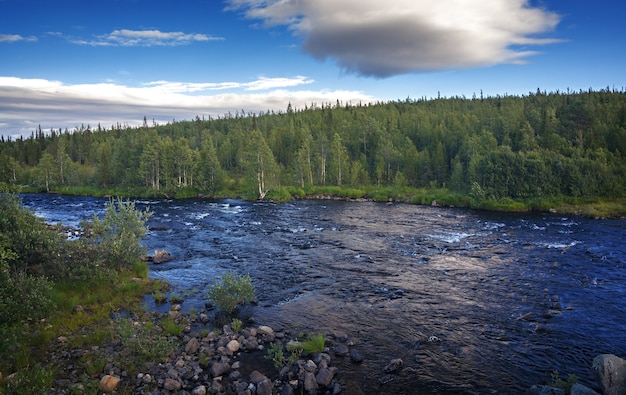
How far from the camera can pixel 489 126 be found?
97.9 metres

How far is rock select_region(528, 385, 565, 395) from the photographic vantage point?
46.1 ft

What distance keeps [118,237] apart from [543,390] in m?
25.5

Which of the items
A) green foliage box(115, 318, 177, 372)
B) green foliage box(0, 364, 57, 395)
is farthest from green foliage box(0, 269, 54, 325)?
green foliage box(0, 364, 57, 395)

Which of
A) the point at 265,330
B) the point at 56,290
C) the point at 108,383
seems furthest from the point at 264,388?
the point at 56,290

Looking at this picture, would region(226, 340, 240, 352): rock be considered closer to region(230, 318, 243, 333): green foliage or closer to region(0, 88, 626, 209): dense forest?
region(230, 318, 243, 333): green foliage

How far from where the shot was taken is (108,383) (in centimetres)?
1477

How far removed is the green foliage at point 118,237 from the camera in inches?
1033

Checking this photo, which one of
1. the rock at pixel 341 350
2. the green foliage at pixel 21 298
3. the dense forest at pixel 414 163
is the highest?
the dense forest at pixel 414 163

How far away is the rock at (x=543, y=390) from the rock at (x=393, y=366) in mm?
4797

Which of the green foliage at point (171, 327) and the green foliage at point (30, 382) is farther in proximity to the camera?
the green foliage at point (171, 327)

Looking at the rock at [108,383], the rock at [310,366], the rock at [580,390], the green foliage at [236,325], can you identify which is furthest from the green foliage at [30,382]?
the rock at [580,390]

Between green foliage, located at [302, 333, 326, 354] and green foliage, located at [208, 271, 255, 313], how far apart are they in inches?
227

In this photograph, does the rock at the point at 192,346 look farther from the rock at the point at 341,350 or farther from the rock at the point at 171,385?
the rock at the point at 341,350

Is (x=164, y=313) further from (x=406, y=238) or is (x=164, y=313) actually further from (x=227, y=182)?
(x=227, y=182)
